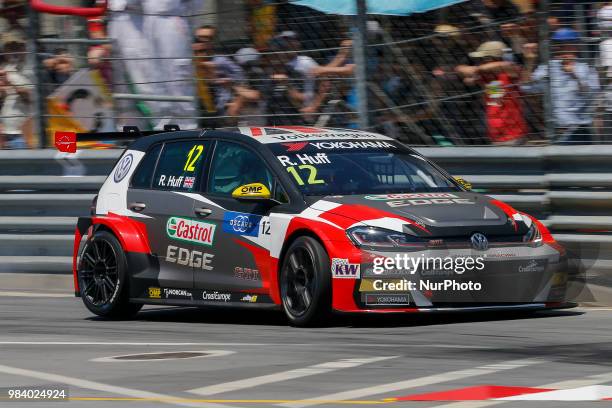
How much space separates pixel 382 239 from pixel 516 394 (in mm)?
3179

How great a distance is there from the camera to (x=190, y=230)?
10992 millimetres

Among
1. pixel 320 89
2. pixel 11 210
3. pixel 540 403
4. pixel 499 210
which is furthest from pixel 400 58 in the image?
pixel 540 403

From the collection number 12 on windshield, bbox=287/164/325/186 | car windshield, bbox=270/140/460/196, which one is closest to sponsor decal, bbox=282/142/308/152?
car windshield, bbox=270/140/460/196

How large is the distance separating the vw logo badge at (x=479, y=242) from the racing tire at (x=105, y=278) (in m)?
3.16

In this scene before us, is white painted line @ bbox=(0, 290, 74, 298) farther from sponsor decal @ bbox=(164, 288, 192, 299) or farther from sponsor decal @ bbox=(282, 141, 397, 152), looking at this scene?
sponsor decal @ bbox=(282, 141, 397, 152)

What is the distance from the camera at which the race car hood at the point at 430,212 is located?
9.77 m

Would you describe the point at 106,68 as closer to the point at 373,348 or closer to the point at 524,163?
the point at 524,163

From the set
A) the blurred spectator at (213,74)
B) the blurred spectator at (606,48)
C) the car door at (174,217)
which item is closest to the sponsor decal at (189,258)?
the car door at (174,217)

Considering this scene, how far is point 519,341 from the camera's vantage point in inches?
342

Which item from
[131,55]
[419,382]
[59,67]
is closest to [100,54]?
[131,55]

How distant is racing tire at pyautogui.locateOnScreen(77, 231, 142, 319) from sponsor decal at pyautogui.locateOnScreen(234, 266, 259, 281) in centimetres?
132

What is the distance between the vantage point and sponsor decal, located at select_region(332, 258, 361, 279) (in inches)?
378

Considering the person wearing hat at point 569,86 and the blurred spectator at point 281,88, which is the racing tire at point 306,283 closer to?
the person wearing hat at point 569,86

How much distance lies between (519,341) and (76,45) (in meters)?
7.10
